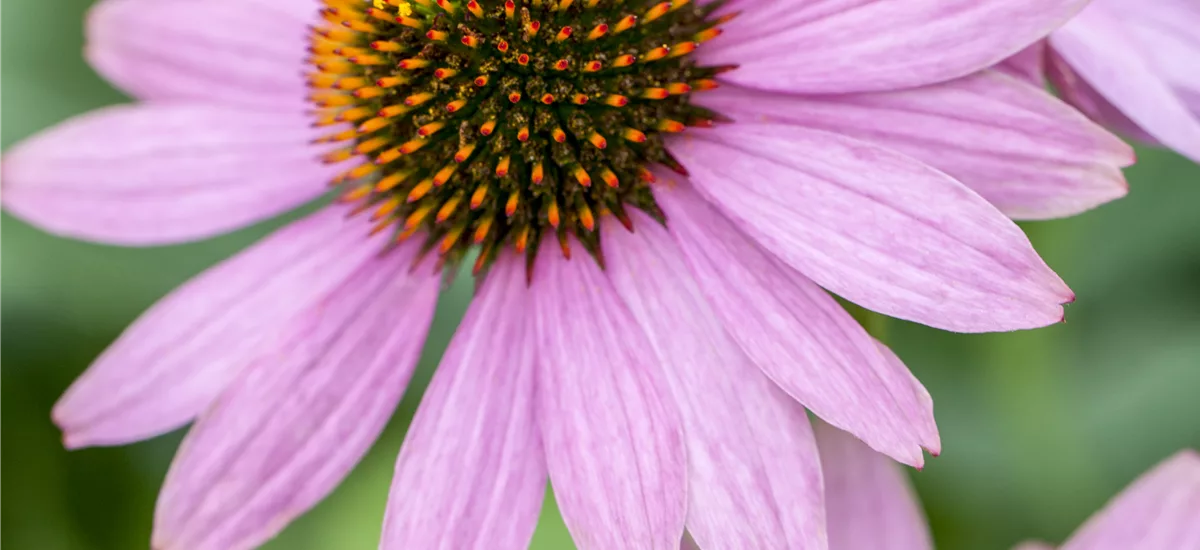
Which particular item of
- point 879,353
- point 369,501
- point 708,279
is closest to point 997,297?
point 879,353

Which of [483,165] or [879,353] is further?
[483,165]

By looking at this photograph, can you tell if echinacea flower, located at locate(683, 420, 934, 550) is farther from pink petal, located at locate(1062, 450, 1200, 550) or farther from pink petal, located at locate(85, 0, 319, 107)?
pink petal, located at locate(85, 0, 319, 107)

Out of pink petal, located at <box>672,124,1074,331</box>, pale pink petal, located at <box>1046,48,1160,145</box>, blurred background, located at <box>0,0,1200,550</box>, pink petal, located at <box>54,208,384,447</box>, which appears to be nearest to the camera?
pink petal, located at <box>672,124,1074,331</box>

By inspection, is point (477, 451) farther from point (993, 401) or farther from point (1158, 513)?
point (993, 401)

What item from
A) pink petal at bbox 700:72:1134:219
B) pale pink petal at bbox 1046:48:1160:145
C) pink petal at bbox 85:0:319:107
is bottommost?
pink petal at bbox 85:0:319:107

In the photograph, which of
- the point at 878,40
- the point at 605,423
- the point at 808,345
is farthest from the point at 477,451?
the point at 878,40

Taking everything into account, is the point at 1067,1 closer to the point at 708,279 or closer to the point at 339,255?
the point at 708,279

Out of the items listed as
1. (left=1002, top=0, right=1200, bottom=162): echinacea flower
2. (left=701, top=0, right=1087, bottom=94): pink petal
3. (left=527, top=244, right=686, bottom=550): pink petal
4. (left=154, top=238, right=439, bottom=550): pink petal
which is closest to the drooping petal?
(left=1002, top=0, right=1200, bottom=162): echinacea flower
